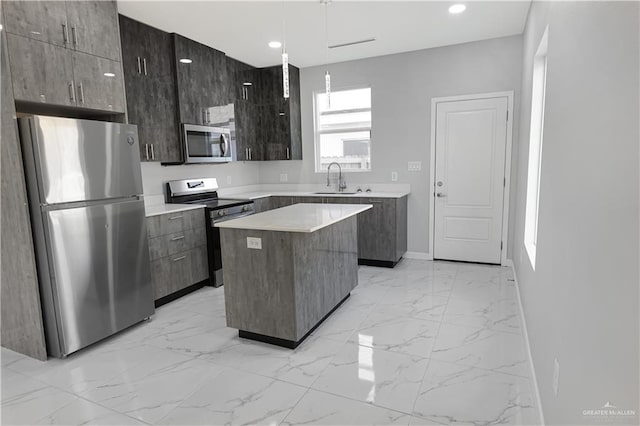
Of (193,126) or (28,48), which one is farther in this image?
(193,126)

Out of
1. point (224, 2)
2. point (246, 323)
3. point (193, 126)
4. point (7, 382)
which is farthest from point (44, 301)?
point (224, 2)

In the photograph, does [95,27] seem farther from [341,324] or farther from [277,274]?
Answer: [341,324]

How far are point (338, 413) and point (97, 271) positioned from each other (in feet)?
6.74

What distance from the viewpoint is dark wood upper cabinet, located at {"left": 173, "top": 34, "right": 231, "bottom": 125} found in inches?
152

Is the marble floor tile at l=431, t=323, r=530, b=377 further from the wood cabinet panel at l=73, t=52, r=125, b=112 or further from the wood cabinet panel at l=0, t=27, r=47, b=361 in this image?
the wood cabinet panel at l=73, t=52, r=125, b=112

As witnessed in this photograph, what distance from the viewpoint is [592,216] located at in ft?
3.61

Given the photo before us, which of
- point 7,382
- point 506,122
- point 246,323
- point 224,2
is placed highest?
point 224,2

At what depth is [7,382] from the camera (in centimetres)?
235

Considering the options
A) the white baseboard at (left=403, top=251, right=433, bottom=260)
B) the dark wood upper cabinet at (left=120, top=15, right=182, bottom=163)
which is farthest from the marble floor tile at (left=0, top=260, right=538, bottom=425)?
the dark wood upper cabinet at (left=120, top=15, right=182, bottom=163)

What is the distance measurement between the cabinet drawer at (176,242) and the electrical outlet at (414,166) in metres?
2.72

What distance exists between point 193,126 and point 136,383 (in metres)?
2.68

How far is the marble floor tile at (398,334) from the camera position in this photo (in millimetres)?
2625

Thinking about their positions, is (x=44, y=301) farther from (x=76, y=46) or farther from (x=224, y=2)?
(x=224, y=2)

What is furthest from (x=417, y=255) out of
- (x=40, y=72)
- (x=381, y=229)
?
(x=40, y=72)
